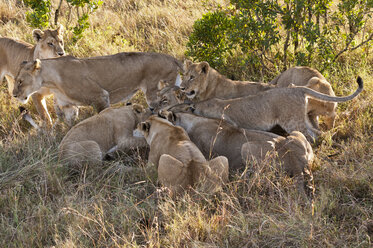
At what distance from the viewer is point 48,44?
336 inches

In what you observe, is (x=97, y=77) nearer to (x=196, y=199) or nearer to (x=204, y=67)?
(x=204, y=67)

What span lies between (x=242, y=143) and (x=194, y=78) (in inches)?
74.6

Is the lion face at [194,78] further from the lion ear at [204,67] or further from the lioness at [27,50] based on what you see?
the lioness at [27,50]

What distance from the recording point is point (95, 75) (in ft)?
25.0

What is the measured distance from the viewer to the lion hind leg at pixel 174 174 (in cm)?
489

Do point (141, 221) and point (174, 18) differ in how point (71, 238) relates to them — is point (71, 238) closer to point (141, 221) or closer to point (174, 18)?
point (141, 221)

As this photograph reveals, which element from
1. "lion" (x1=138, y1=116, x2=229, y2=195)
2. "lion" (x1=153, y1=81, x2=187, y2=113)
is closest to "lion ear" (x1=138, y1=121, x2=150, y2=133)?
"lion" (x1=138, y1=116, x2=229, y2=195)

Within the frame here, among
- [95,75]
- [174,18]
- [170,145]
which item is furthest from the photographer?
[174,18]

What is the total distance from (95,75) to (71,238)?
3.94 metres

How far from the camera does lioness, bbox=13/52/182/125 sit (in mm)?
7340

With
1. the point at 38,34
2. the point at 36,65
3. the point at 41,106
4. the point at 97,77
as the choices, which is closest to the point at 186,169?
the point at 97,77

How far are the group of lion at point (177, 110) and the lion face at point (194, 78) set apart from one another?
0.02m

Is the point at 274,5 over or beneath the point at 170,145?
over

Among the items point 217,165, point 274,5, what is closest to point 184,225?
point 217,165
